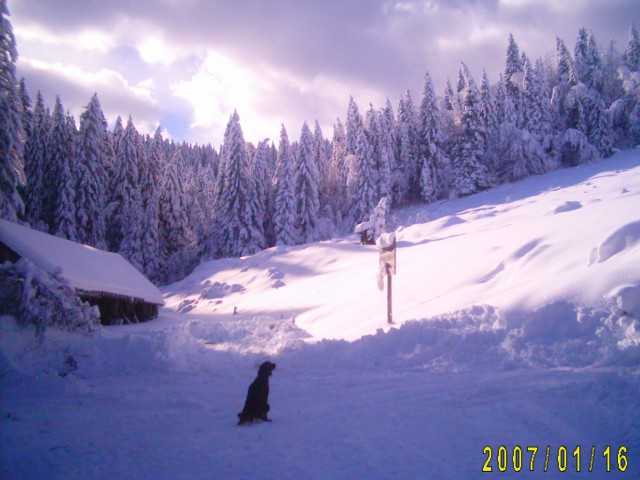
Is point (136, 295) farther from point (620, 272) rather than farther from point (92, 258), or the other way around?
point (620, 272)

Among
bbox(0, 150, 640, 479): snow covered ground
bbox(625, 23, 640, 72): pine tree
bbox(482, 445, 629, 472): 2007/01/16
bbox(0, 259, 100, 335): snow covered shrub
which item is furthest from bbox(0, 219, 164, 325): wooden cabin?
bbox(625, 23, 640, 72): pine tree

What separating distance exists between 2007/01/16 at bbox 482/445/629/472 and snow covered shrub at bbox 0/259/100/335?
971cm

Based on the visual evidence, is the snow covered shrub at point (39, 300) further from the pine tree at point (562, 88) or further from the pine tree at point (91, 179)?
the pine tree at point (562, 88)

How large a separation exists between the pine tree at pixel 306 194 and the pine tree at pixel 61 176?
69.8 ft

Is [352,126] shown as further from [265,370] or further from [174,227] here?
[265,370]

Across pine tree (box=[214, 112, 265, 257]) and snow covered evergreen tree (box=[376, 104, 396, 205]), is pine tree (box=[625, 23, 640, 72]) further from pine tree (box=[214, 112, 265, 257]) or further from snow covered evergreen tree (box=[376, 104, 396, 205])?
pine tree (box=[214, 112, 265, 257])

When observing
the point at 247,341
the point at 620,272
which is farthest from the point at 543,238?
the point at 247,341

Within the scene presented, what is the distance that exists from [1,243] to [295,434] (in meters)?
14.3

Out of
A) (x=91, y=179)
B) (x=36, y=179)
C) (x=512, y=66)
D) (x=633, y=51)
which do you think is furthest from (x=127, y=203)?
(x=633, y=51)

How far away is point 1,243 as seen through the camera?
47.1 ft

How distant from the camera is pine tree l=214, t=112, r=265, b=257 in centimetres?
4116

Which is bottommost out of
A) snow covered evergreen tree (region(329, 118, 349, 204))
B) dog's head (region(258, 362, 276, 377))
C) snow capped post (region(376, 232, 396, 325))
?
dog's head (region(258, 362, 276, 377))

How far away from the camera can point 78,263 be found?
56.3 ft

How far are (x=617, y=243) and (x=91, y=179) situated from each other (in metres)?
38.2
